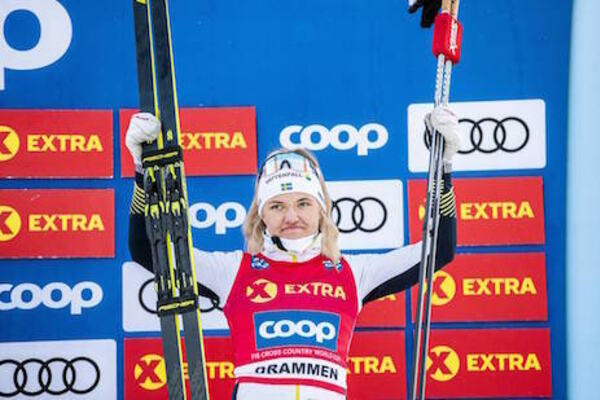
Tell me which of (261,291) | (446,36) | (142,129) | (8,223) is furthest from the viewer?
(8,223)

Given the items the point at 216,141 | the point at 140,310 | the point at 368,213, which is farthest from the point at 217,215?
the point at 368,213

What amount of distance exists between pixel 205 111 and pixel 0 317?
3.31 ft

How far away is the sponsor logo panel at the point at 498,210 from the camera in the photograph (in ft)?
10.4

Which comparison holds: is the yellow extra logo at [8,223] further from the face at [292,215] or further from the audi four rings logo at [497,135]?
the audi four rings logo at [497,135]

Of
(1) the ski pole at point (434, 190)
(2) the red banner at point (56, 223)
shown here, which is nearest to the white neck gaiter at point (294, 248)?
(1) the ski pole at point (434, 190)

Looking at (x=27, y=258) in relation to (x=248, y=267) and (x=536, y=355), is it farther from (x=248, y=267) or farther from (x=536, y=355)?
(x=536, y=355)

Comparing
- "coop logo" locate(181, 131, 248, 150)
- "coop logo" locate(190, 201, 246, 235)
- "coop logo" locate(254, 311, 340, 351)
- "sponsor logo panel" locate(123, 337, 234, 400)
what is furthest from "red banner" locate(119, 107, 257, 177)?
"coop logo" locate(254, 311, 340, 351)

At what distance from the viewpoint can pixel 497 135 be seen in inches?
125

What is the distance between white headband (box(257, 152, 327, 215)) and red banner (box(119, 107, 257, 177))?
519 millimetres

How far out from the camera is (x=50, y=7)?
10.5ft

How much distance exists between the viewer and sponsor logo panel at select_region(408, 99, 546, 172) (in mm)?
3184

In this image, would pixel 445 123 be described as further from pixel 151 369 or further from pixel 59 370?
pixel 59 370

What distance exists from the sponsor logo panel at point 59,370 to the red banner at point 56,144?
0.60 metres

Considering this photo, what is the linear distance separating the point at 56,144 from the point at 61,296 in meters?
0.53
